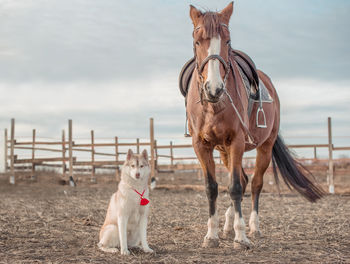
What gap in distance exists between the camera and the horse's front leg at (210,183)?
457 cm

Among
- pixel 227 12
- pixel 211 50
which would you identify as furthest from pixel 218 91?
pixel 227 12

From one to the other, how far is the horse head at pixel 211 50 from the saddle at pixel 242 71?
1083mm

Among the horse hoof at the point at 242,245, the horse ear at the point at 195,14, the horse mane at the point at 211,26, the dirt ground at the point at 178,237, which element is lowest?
the dirt ground at the point at 178,237

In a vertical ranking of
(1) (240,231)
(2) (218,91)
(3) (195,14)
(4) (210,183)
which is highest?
(3) (195,14)

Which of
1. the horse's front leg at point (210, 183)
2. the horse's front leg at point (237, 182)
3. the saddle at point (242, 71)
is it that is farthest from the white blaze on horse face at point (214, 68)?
the saddle at point (242, 71)

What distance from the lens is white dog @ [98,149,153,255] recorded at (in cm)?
431

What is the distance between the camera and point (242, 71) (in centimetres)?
525

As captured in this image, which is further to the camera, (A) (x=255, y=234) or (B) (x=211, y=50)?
(A) (x=255, y=234)

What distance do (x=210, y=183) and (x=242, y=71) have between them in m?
1.54

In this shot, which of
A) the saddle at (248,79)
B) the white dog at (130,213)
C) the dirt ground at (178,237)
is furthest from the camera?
the saddle at (248,79)

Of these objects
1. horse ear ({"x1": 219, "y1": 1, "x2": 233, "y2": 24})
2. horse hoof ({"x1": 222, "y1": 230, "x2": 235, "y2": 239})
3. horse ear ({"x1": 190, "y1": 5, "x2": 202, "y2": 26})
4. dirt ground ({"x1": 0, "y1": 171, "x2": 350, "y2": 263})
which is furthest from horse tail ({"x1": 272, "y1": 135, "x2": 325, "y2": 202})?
horse ear ({"x1": 190, "y1": 5, "x2": 202, "y2": 26})

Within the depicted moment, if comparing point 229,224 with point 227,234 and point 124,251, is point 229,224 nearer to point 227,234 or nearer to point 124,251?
point 227,234

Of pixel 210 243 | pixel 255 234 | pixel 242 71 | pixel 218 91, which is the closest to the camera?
pixel 218 91

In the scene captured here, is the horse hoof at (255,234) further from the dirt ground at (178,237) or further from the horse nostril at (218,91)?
the horse nostril at (218,91)
